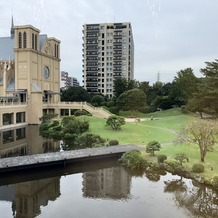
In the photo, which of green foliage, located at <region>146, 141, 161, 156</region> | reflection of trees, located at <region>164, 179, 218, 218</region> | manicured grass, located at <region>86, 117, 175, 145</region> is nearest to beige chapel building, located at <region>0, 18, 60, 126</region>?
manicured grass, located at <region>86, 117, 175, 145</region>

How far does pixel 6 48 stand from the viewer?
56.2 meters

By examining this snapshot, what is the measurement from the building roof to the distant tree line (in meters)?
17.3

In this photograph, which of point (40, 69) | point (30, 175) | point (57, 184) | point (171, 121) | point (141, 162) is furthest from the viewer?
point (40, 69)

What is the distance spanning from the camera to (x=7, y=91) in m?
50.9

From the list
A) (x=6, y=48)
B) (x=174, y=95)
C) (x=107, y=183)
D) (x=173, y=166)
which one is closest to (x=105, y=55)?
(x=174, y=95)

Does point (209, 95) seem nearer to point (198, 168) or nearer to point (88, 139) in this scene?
point (88, 139)

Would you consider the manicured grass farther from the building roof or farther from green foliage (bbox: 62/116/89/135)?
the building roof

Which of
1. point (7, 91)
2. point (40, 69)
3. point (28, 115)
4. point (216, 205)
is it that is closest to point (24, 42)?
point (40, 69)

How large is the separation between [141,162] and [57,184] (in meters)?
7.01

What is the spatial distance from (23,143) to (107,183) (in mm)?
16918

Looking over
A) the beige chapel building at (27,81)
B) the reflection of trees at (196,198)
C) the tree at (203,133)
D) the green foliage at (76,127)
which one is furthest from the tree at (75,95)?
the reflection of trees at (196,198)

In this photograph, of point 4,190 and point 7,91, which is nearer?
point 4,190

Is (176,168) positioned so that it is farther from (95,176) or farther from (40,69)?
(40,69)

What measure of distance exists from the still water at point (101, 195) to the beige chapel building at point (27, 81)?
26.9 metres
